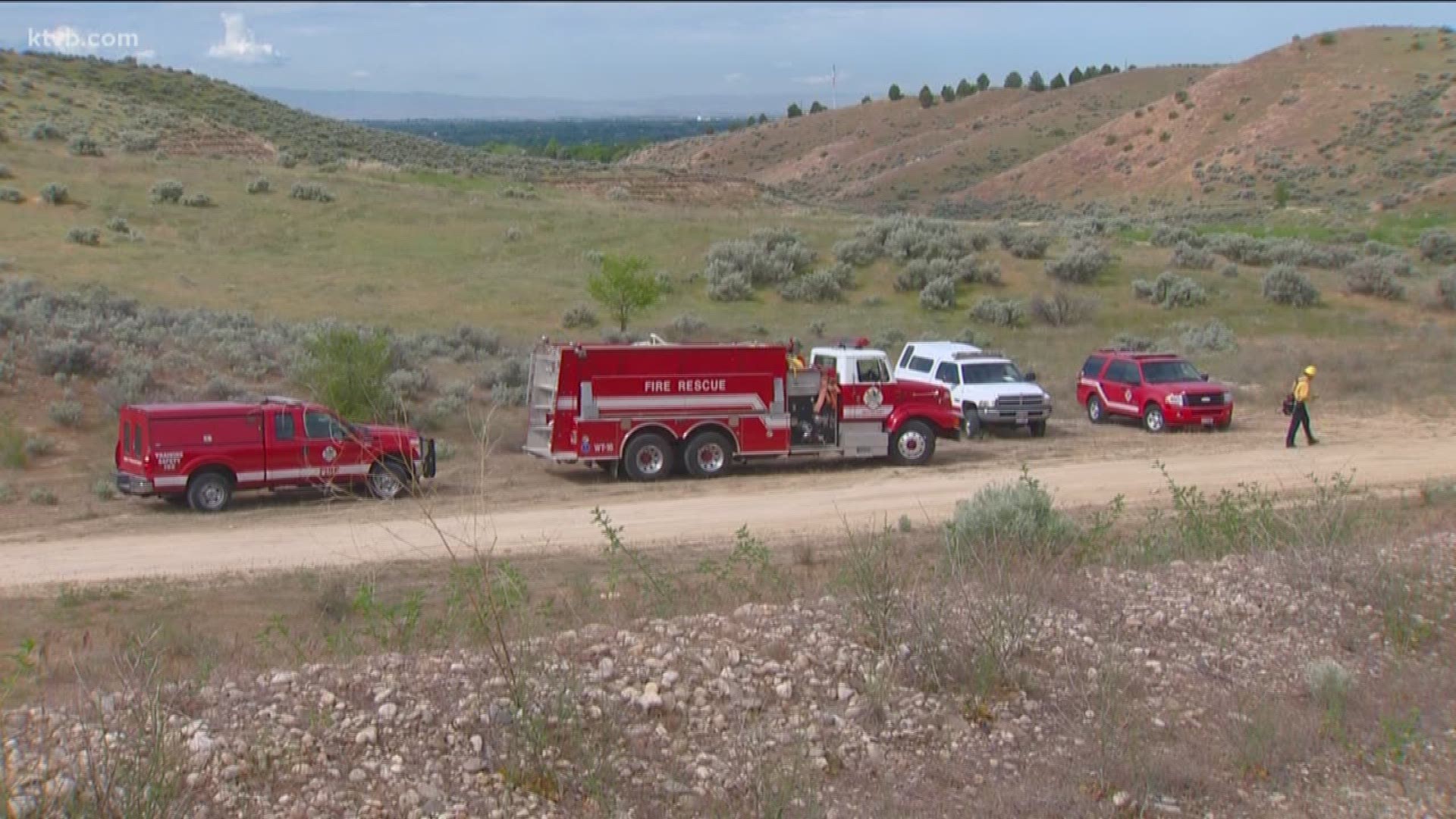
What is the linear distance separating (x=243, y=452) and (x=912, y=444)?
12091 millimetres

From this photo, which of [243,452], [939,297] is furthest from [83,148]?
[243,452]

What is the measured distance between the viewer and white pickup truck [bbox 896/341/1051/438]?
3011 centimetres

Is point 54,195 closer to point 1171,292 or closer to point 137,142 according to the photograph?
point 137,142

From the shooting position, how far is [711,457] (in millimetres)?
25797

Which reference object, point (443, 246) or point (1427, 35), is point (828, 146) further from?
point (443, 246)

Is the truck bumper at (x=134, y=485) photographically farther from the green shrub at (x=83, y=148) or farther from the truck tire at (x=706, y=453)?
the green shrub at (x=83, y=148)

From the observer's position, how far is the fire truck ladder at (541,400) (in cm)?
2503

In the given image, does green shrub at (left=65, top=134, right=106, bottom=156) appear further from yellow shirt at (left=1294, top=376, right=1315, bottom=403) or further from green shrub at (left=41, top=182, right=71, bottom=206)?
yellow shirt at (left=1294, top=376, right=1315, bottom=403)

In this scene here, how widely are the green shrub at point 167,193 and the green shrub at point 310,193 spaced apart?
4.19m

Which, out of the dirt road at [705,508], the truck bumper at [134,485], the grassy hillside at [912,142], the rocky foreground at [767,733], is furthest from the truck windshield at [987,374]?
the grassy hillside at [912,142]

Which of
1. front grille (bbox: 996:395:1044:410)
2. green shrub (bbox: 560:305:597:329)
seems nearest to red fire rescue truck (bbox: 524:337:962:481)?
front grille (bbox: 996:395:1044:410)

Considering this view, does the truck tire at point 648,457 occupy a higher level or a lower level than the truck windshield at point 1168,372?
lower

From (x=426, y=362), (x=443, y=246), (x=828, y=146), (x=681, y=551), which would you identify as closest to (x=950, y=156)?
(x=828, y=146)

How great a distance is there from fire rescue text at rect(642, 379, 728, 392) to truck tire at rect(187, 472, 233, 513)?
7.14 metres
